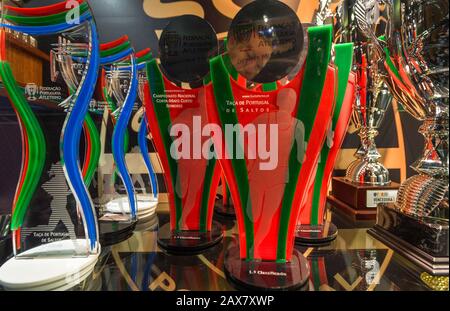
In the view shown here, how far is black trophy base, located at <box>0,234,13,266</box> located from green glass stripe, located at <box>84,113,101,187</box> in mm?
277

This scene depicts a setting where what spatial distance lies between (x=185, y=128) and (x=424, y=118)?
0.67 metres

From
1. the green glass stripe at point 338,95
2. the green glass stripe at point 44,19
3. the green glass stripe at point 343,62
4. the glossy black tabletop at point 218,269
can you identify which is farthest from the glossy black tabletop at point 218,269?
the green glass stripe at point 44,19

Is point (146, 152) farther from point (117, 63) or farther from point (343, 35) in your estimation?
point (343, 35)

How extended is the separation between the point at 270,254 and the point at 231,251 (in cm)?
11

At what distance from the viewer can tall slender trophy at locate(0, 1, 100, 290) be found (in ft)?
2.08

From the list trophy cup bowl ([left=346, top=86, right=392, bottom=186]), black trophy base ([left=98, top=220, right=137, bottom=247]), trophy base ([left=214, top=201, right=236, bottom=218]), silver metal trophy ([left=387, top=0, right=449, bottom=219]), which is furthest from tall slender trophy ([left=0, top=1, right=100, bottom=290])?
trophy cup bowl ([left=346, top=86, right=392, bottom=186])

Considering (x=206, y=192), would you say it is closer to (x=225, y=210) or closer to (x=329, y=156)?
(x=225, y=210)

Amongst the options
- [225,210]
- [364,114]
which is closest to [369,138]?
[364,114]

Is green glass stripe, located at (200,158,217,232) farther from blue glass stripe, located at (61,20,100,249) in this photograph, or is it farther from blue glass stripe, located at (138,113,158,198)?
blue glass stripe, located at (138,113,158,198)

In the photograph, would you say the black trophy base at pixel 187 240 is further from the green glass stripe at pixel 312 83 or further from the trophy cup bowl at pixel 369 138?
the trophy cup bowl at pixel 369 138

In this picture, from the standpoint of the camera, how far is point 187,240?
0.77 meters

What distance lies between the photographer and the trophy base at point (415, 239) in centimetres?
61
